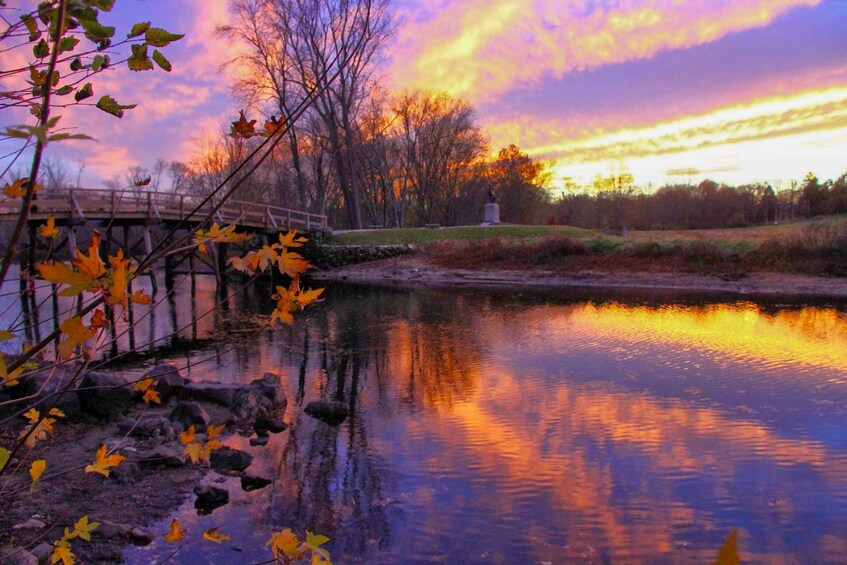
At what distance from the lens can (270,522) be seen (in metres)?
5.48

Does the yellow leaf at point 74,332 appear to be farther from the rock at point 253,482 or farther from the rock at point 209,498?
the rock at point 253,482

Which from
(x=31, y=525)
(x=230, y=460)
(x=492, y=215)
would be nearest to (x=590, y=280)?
(x=492, y=215)

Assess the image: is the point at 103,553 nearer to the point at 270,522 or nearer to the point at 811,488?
the point at 270,522

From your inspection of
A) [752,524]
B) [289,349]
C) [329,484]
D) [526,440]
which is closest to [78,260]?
[329,484]

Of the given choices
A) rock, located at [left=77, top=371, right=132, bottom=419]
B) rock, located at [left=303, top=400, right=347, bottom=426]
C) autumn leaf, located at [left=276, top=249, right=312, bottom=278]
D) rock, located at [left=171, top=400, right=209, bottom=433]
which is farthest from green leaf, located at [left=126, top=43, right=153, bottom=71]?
rock, located at [left=77, top=371, right=132, bottom=419]

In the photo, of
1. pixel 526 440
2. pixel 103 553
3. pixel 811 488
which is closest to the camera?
pixel 103 553

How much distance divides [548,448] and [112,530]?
15.6 ft

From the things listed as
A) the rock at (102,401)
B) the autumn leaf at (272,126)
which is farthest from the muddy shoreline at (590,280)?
the autumn leaf at (272,126)

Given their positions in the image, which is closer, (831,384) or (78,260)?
(78,260)

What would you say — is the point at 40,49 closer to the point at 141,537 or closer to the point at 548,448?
the point at 141,537

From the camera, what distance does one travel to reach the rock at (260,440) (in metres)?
7.48

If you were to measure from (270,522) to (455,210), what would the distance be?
185 feet

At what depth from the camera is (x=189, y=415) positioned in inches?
315

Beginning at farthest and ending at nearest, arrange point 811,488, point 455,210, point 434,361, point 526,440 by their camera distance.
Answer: point 455,210 → point 434,361 → point 526,440 → point 811,488
